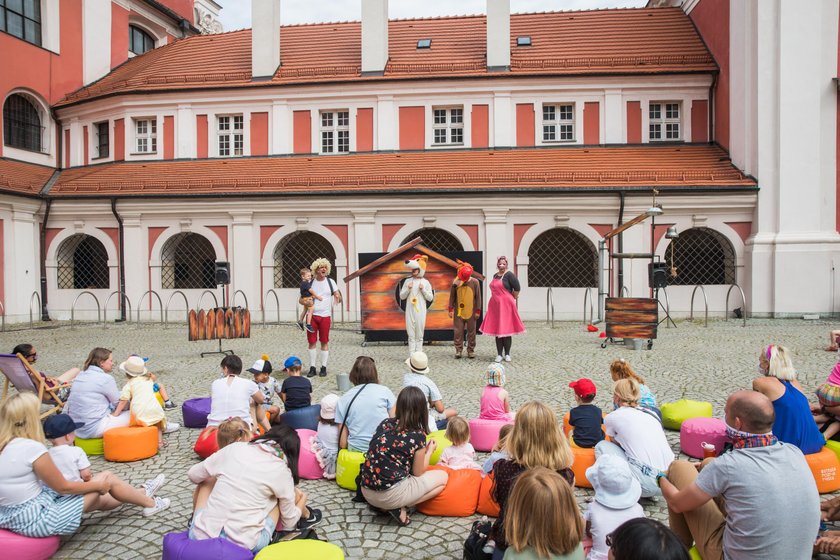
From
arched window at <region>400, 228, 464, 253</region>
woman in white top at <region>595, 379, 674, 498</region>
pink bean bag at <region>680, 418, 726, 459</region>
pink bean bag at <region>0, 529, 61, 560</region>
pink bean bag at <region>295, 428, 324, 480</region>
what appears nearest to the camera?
pink bean bag at <region>0, 529, 61, 560</region>

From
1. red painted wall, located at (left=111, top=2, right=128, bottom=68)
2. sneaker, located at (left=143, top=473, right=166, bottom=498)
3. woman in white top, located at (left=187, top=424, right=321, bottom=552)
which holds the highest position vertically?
red painted wall, located at (left=111, top=2, right=128, bottom=68)

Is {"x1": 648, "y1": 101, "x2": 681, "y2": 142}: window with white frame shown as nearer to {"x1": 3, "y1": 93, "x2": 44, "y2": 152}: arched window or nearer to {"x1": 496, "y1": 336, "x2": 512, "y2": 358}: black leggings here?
{"x1": 496, "y1": 336, "x2": 512, "y2": 358}: black leggings

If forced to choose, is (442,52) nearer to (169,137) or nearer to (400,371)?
(169,137)

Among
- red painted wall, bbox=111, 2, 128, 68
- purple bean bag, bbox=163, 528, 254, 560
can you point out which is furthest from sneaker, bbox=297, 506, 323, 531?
red painted wall, bbox=111, 2, 128, 68

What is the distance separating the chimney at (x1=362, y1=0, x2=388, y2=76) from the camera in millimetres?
22078

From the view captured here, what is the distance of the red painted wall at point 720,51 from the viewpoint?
20.0 m

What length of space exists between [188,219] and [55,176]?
23.4ft

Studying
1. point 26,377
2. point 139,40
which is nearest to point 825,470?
point 26,377

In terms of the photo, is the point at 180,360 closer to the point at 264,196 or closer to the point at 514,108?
the point at 264,196

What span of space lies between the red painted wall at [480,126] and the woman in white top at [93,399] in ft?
56.1

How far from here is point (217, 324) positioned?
11992 mm

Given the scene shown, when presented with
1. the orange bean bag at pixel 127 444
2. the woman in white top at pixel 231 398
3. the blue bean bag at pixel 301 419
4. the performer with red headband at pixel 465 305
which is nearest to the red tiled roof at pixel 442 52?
the performer with red headband at pixel 465 305

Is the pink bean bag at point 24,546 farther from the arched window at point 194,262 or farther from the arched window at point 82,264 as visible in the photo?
the arched window at point 82,264

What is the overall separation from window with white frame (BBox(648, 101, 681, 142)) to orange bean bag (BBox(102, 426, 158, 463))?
19879mm
